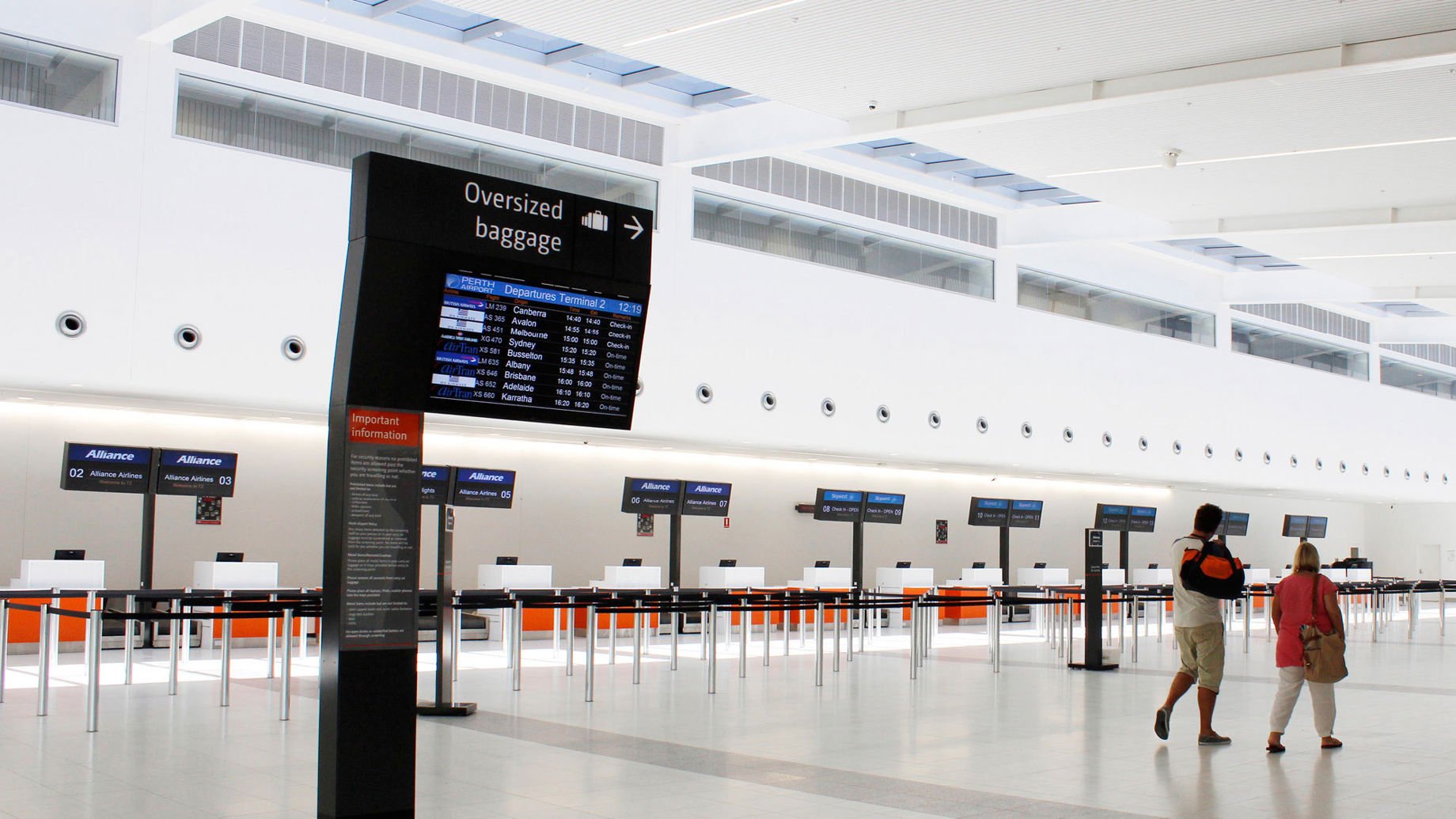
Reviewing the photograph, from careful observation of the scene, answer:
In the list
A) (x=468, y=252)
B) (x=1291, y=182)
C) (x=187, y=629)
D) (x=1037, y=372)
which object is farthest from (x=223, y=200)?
(x=1037, y=372)

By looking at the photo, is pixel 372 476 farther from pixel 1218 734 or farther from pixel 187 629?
pixel 187 629

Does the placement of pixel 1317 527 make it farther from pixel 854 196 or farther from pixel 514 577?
pixel 514 577

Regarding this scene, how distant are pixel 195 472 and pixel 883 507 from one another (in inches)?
361

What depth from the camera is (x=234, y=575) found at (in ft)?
41.7

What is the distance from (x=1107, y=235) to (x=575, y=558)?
28.1ft

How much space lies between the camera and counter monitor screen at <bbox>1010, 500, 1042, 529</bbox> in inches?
794

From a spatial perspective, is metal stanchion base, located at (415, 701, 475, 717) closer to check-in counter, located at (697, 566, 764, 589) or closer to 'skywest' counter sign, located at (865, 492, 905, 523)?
check-in counter, located at (697, 566, 764, 589)

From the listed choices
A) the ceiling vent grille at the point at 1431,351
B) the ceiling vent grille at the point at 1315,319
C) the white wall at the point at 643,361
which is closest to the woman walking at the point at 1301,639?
the white wall at the point at 643,361

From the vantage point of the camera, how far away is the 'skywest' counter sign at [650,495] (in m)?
15.6

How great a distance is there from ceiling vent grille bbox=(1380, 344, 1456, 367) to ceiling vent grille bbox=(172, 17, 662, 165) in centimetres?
2182

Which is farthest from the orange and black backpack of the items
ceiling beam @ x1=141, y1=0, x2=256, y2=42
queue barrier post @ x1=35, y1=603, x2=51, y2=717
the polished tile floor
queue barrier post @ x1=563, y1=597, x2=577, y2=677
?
ceiling beam @ x1=141, y1=0, x2=256, y2=42

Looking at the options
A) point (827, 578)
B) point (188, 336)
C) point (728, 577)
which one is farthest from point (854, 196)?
point (188, 336)

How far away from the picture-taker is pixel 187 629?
13.2 meters

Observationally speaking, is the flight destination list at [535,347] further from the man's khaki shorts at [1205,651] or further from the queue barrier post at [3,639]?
the queue barrier post at [3,639]
